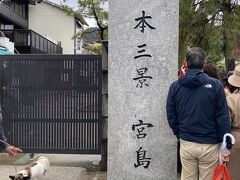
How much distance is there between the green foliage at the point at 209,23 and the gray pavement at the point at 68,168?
15.4 ft

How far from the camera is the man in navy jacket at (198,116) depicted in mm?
4595

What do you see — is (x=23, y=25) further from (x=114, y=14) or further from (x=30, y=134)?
(x=114, y=14)

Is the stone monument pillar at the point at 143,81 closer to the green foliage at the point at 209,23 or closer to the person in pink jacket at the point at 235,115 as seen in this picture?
the person in pink jacket at the point at 235,115

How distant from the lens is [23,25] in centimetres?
3941

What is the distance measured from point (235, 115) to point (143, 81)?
1212mm

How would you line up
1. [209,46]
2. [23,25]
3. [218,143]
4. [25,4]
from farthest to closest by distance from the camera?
[25,4]
[23,25]
[209,46]
[218,143]

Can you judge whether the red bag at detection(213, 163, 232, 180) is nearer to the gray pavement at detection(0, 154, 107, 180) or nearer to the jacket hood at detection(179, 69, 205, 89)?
the jacket hood at detection(179, 69, 205, 89)

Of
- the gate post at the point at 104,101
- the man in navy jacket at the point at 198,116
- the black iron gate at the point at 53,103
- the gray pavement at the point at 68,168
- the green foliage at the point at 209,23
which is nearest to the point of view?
the man in navy jacket at the point at 198,116

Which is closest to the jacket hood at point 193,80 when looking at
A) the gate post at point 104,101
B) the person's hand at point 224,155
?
the person's hand at point 224,155

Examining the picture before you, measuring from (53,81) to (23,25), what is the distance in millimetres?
32503

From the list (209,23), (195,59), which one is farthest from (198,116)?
(209,23)

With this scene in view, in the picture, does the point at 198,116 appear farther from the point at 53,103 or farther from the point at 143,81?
the point at 53,103

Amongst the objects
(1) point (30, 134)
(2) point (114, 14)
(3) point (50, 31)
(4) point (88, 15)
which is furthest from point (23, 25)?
(2) point (114, 14)

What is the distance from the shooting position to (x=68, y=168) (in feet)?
26.7
